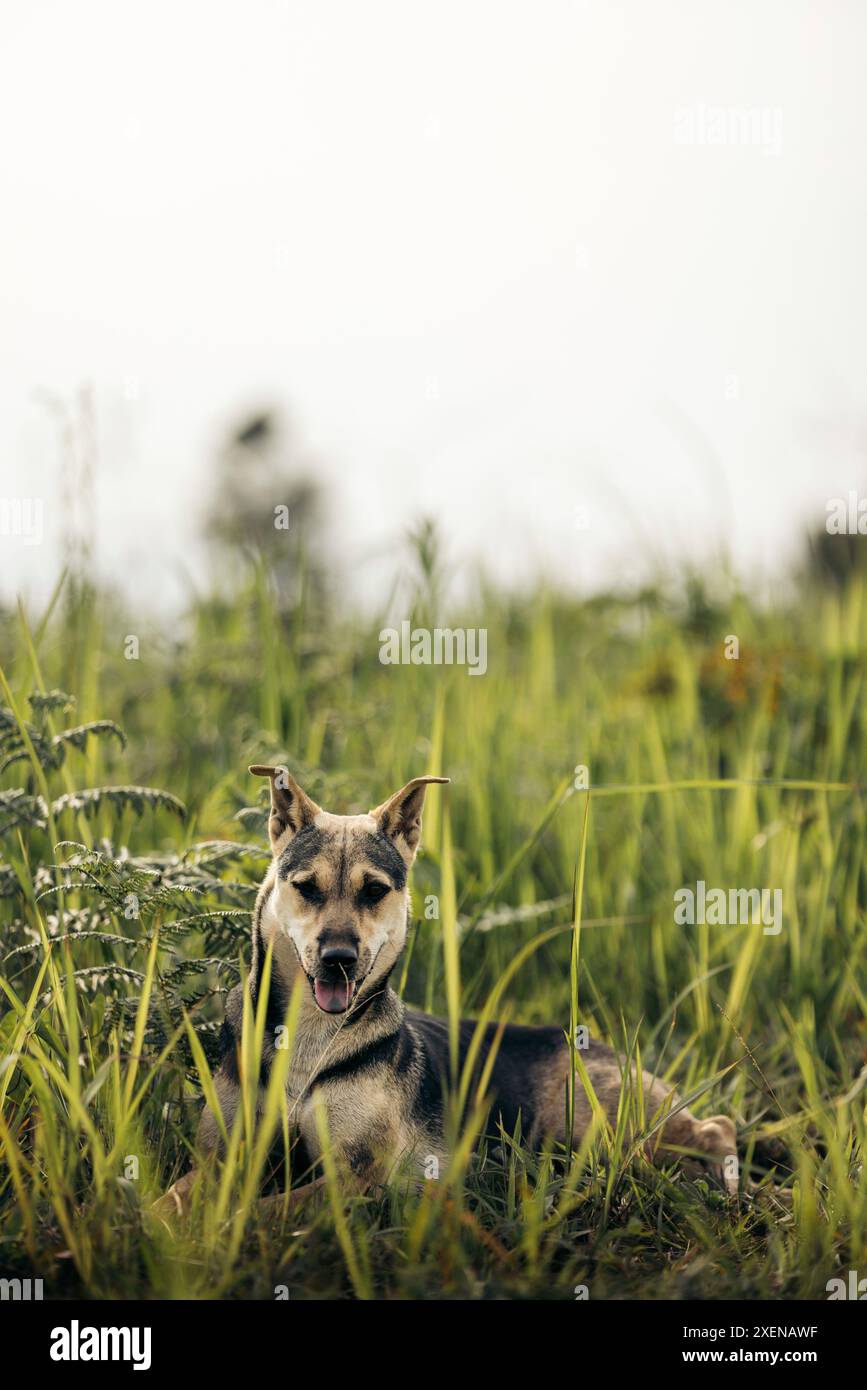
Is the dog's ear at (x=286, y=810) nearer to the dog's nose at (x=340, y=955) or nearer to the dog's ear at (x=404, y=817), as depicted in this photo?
the dog's ear at (x=404, y=817)

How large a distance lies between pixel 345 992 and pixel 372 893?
30 cm

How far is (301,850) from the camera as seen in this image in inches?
147

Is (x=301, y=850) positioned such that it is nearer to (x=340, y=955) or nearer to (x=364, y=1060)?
(x=340, y=955)

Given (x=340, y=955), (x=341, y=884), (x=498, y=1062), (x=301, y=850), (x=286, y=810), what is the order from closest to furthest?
A: (x=340, y=955), (x=341, y=884), (x=301, y=850), (x=286, y=810), (x=498, y=1062)

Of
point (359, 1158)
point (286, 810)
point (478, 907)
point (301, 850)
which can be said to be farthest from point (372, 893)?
point (478, 907)

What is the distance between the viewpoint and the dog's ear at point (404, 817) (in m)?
3.88

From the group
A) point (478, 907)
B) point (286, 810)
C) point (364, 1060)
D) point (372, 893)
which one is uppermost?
point (286, 810)

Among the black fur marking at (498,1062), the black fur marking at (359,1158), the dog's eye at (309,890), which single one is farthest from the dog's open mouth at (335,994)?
the black fur marking at (498,1062)

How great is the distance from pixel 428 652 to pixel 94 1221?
375cm

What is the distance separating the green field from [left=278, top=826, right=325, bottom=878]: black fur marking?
1.36 feet

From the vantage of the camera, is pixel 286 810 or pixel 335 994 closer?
pixel 335 994

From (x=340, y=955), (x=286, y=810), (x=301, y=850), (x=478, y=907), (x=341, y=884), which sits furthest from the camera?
(x=478, y=907)
